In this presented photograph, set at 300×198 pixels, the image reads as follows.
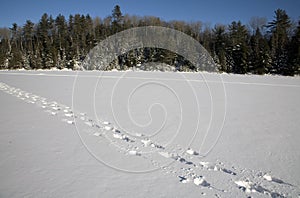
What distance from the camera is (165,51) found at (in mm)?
16016

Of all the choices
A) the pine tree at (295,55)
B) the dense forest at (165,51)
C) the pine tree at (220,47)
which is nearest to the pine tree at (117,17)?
the dense forest at (165,51)

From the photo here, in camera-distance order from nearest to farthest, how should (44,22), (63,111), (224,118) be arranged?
(224,118), (63,111), (44,22)

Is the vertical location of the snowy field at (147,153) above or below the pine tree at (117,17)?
below

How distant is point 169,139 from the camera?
4.45m

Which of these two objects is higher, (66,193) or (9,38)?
(9,38)

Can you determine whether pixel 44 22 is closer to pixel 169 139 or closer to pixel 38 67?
pixel 38 67

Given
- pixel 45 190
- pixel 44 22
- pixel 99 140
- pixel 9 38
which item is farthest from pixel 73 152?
pixel 9 38

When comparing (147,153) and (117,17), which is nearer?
(147,153)

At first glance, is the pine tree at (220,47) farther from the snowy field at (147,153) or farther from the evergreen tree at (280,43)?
the snowy field at (147,153)

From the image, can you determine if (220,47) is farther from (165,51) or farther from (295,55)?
(165,51)

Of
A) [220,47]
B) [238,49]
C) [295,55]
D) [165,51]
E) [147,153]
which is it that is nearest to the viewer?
[147,153]

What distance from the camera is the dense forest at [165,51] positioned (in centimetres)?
2964

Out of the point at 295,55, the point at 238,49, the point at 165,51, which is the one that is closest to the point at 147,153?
the point at 165,51

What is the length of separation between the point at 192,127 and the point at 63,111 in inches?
153
